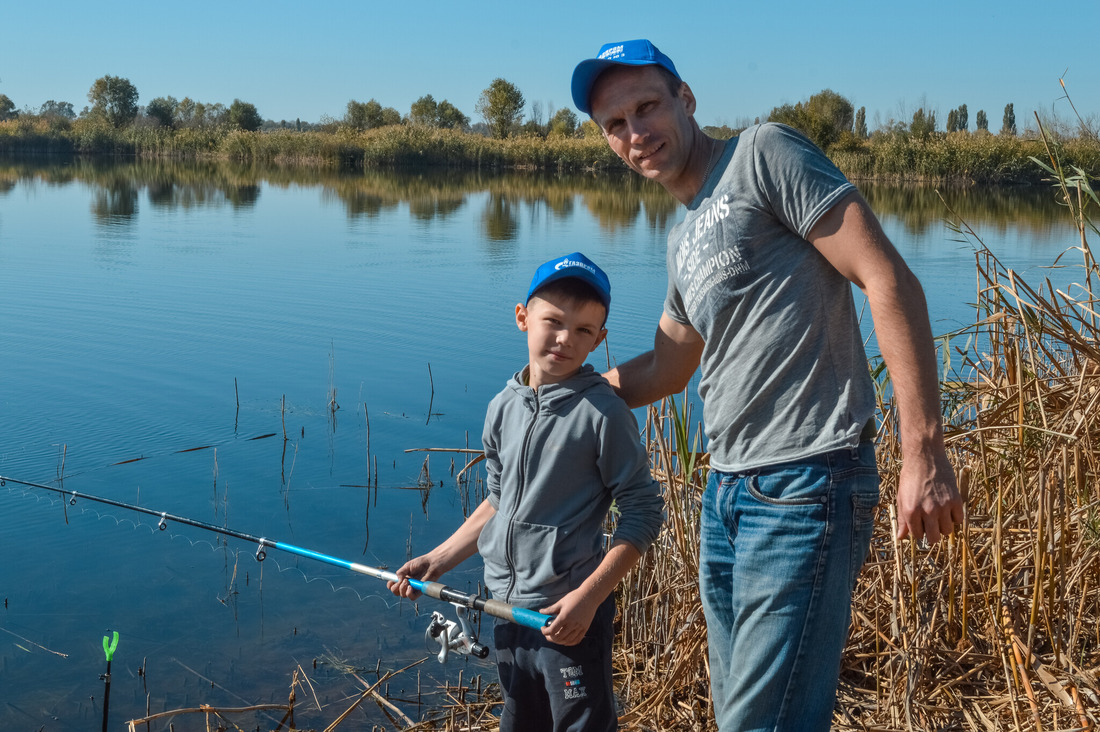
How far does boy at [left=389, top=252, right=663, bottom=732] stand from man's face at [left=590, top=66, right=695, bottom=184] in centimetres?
24

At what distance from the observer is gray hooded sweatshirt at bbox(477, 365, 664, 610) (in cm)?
200

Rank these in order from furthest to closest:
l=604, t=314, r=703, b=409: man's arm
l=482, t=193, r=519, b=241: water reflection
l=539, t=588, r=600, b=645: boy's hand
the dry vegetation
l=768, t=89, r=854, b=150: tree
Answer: l=768, t=89, r=854, b=150: tree < l=482, t=193, r=519, b=241: water reflection < the dry vegetation < l=604, t=314, r=703, b=409: man's arm < l=539, t=588, r=600, b=645: boy's hand

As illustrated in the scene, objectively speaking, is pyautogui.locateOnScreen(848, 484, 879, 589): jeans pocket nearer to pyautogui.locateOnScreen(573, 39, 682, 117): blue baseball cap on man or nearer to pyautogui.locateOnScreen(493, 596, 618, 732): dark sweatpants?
pyautogui.locateOnScreen(493, 596, 618, 732): dark sweatpants

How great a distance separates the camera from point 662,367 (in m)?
2.19

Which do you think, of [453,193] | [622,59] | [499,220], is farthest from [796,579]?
[453,193]

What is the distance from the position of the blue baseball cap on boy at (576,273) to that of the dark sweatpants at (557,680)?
24.4 inches

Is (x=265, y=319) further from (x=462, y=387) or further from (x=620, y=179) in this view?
(x=620, y=179)

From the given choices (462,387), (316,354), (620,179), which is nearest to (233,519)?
(462,387)

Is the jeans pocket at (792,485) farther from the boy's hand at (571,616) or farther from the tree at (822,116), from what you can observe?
the tree at (822,116)

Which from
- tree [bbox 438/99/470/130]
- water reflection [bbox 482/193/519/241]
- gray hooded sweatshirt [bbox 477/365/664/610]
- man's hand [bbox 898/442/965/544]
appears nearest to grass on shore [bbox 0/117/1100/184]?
water reflection [bbox 482/193/519/241]

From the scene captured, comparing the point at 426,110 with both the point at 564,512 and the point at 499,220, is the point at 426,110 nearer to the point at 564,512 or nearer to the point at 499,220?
the point at 499,220

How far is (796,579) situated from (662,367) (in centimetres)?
62

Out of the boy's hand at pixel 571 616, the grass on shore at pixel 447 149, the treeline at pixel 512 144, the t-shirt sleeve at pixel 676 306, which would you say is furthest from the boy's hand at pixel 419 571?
the grass on shore at pixel 447 149

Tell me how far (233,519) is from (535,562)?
353 cm
